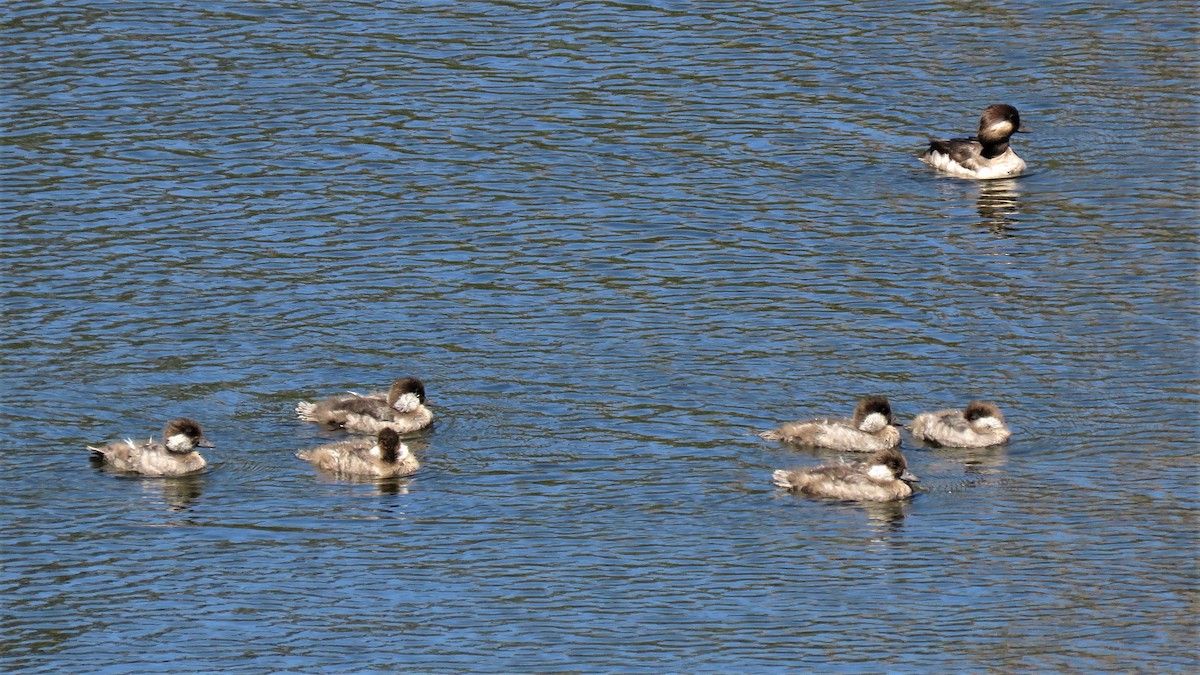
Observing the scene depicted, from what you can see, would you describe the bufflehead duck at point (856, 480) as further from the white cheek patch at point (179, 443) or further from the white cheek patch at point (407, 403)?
the white cheek patch at point (179, 443)

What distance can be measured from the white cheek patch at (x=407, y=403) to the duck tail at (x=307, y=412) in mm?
815

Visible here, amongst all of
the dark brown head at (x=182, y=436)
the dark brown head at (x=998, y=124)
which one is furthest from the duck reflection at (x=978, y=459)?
the dark brown head at (x=998, y=124)

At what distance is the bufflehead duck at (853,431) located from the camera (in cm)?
2114

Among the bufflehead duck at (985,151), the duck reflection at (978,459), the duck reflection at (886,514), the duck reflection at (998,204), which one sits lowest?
the duck reflection at (886,514)

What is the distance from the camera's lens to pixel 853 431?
2130 centimetres

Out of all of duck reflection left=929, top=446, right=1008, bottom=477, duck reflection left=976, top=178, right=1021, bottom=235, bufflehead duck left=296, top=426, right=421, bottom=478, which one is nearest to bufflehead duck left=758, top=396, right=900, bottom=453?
duck reflection left=929, top=446, right=1008, bottom=477

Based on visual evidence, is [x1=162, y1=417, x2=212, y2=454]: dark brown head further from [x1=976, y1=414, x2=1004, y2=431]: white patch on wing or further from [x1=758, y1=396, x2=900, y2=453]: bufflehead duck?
[x1=976, y1=414, x2=1004, y2=431]: white patch on wing

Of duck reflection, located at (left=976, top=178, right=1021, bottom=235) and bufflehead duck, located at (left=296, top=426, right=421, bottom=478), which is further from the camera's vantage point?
duck reflection, located at (left=976, top=178, right=1021, bottom=235)

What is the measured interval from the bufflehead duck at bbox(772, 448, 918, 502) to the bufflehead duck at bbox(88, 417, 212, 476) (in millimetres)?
5275

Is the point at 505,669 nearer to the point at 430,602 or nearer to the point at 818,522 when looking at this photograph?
the point at 430,602

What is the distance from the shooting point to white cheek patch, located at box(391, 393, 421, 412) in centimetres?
2186

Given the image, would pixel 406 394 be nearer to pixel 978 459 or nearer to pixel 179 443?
pixel 179 443

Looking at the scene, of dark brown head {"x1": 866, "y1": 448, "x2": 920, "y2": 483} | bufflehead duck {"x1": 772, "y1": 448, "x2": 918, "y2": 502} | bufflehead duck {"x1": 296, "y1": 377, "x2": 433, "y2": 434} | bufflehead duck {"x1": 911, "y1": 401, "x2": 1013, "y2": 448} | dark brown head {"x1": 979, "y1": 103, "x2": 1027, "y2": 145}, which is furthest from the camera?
dark brown head {"x1": 979, "y1": 103, "x2": 1027, "y2": 145}

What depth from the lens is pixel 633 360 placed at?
2355 centimetres
